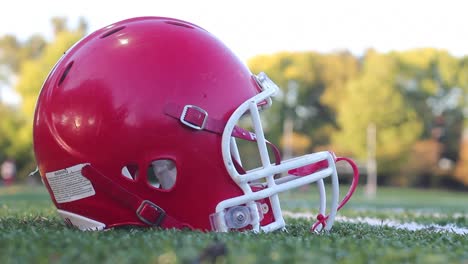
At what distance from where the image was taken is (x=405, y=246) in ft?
9.92

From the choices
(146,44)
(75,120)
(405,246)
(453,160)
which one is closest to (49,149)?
(75,120)

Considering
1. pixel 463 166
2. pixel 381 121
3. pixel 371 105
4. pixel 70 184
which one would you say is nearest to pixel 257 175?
pixel 70 184

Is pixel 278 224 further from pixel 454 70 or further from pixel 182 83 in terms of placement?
pixel 454 70

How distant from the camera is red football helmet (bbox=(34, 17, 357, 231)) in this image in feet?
10.7

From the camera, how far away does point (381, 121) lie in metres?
41.1

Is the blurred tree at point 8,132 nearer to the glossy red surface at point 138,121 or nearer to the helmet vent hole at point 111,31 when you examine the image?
the helmet vent hole at point 111,31

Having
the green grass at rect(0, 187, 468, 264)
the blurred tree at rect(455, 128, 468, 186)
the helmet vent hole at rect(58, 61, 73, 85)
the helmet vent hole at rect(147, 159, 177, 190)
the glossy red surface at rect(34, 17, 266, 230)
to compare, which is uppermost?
the helmet vent hole at rect(58, 61, 73, 85)

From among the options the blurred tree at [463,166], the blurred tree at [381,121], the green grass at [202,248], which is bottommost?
the blurred tree at [463,166]

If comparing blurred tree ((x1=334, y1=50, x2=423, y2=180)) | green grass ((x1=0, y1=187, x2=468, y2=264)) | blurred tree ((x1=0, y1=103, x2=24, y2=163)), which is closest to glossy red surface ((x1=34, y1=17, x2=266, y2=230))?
green grass ((x1=0, y1=187, x2=468, y2=264))

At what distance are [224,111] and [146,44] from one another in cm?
60

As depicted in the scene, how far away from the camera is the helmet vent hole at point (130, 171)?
3298 millimetres

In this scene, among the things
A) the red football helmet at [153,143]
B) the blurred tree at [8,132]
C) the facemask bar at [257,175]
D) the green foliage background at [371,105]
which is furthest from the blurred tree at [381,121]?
→ the red football helmet at [153,143]

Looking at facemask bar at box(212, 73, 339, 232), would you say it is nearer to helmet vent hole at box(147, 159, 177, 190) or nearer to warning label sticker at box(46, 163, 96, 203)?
helmet vent hole at box(147, 159, 177, 190)

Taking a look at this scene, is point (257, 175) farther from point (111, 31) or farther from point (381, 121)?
point (381, 121)
